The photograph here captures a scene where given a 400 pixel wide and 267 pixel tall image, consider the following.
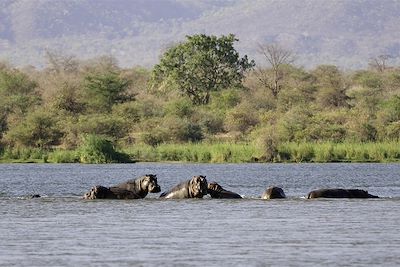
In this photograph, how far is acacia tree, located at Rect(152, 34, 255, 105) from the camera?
95.0 m

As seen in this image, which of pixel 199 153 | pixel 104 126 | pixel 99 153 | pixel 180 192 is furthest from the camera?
pixel 104 126

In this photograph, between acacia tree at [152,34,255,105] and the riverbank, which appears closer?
the riverbank

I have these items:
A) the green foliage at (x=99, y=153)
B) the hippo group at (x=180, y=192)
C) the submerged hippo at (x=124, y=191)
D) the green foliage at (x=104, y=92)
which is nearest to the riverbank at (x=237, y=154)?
the green foliage at (x=99, y=153)

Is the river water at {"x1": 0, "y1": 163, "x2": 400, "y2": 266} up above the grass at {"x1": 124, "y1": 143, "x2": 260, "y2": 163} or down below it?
below

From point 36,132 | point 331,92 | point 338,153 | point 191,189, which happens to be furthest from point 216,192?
point 331,92

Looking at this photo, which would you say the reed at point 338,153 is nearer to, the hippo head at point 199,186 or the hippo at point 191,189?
the hippo at point 191,189

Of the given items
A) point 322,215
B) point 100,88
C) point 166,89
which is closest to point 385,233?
point 322,215

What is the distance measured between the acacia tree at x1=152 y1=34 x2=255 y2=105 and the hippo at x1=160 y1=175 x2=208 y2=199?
198 ft

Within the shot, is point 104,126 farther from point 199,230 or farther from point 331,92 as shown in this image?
point 199,230

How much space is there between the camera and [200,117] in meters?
83.0

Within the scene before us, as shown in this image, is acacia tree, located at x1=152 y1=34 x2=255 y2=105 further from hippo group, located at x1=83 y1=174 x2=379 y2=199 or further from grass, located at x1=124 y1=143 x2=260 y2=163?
hippo group, located at x1=83 y1=174 x2=379 y2=199

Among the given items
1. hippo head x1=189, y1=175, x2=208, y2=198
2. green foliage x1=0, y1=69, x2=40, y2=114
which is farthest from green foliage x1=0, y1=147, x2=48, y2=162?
hippo head x1=189, y1=175, x2=208, y2=198

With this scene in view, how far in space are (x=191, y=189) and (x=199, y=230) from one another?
8.69m

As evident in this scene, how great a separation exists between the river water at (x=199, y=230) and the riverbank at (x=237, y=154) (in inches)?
908
